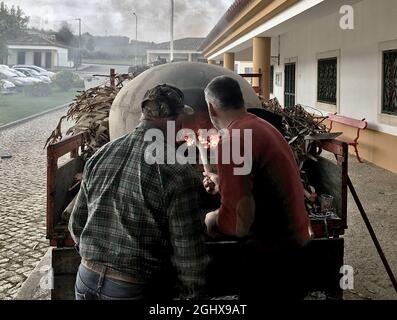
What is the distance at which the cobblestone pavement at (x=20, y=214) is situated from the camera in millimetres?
3992

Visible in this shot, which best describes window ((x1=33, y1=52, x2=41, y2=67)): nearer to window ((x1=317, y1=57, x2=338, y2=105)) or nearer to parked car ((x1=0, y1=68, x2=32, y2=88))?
parked car ((x1=0, y1=68, x2=32, y2=88))

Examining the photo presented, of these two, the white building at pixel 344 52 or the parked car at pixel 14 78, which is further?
the parked car at pixel 14 78

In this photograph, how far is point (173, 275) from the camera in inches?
75.1

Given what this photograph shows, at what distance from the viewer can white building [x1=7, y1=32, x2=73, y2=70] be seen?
25.4m

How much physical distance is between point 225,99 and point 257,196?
0.51 meters

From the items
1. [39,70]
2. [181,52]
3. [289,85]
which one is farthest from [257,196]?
[181,52]

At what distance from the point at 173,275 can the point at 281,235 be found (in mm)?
607

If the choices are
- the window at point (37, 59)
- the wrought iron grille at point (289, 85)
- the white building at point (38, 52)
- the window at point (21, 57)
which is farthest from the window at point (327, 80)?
the window at point (21, 57)

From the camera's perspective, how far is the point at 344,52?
32.1ft

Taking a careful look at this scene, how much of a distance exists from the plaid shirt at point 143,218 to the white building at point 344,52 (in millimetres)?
5016

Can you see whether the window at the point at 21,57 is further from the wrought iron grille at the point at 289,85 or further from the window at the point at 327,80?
the window at the point at 327,80

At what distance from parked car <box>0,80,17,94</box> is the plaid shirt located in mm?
26002

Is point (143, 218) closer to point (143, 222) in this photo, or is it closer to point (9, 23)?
point (143, 222)
